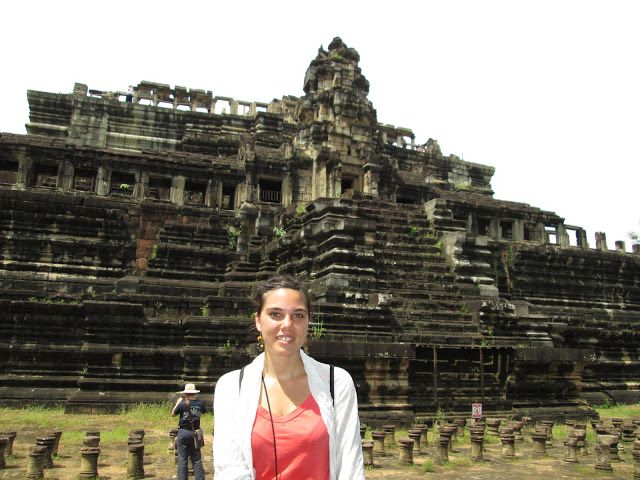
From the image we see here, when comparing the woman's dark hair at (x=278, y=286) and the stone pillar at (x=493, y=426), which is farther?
the stone pillar at (x=493, y=426)

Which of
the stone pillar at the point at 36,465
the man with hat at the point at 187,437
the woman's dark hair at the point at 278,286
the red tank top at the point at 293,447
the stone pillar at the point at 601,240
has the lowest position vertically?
the stone pillar at the point at 36,465

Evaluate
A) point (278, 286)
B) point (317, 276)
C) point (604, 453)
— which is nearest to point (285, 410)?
point (278, 286)

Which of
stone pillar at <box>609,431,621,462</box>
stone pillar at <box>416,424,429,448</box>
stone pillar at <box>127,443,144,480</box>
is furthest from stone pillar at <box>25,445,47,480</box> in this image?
stone pillar at <box>609,431,621,462</box>

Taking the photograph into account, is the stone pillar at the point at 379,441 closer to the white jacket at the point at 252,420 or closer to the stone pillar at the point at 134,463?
the stone pillar at the point at 134,463

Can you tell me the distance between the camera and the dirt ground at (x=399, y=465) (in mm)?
8648

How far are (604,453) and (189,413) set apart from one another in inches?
275

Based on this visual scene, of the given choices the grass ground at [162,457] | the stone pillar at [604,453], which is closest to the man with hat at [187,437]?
the grass ground at [162,457]

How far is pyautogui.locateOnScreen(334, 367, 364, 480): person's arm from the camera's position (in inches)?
124

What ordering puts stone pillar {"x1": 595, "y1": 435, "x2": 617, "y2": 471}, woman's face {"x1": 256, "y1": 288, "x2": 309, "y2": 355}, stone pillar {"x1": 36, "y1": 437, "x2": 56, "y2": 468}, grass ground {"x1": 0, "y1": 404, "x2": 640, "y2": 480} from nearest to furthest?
1. woman's face {"x1": 256, "y1": 288, "x2": 309, "y2": 355}
2. stone pillar {"x1": 36, "y1": 437, "x2": 56, "y2": 468}
3. grass ground {"x1": 0, "y1": 404, "x2": 640, "y2": 480}
4. stone pillar {"x1": 595, "y1": 435, "x2": 617, "y2": 471}

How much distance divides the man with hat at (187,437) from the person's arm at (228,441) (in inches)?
199

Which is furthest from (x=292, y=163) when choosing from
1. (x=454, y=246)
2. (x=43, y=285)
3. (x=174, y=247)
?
(x=43, y=285)

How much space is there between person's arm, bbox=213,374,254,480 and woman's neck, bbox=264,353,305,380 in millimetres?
273

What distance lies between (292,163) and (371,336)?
45.4ft

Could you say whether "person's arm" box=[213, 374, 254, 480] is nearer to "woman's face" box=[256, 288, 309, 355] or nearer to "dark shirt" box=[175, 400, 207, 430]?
"woman's face" box=[256, 288, 309, 355]
